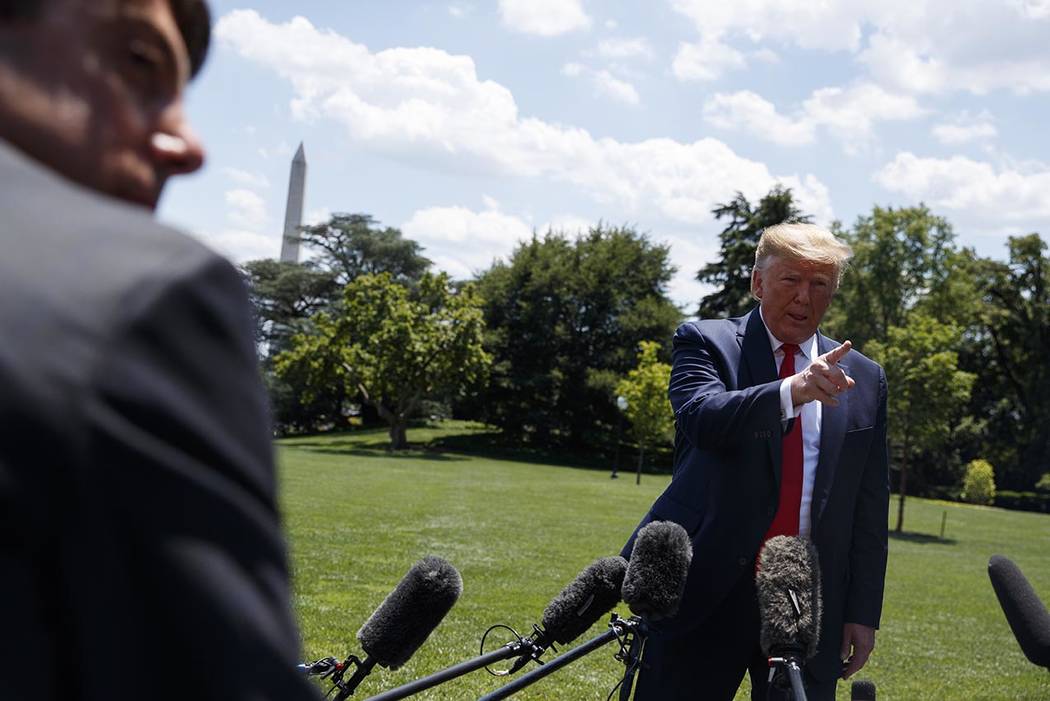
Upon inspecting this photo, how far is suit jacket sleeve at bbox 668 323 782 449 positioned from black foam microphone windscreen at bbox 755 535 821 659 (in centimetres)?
48

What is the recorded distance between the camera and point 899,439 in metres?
31.8

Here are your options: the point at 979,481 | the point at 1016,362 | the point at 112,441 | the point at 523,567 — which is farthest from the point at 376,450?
the point at 112,441

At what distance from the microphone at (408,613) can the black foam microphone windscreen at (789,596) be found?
3.21 feet

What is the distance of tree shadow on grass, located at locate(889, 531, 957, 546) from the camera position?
96.1ft

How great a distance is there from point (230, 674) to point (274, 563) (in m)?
0.10

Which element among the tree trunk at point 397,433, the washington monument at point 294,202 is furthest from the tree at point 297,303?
the tree trunk at point 397,433

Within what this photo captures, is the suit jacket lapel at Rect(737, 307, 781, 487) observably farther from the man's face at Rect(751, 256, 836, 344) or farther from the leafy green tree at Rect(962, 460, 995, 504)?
the leafy green tree at Rect(962, 460, 995, 504)

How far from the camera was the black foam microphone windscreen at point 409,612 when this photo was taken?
318 centimetres

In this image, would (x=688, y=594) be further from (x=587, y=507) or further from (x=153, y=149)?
(x=587, y=507)

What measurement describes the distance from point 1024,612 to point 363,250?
7126 centimetres

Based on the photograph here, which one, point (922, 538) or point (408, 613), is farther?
point (922, 538)

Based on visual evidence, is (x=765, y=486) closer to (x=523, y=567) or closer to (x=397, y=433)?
(x=523, y=567)

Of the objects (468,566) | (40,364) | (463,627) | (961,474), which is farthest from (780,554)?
(961,474)

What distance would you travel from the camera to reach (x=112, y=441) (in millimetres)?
719
